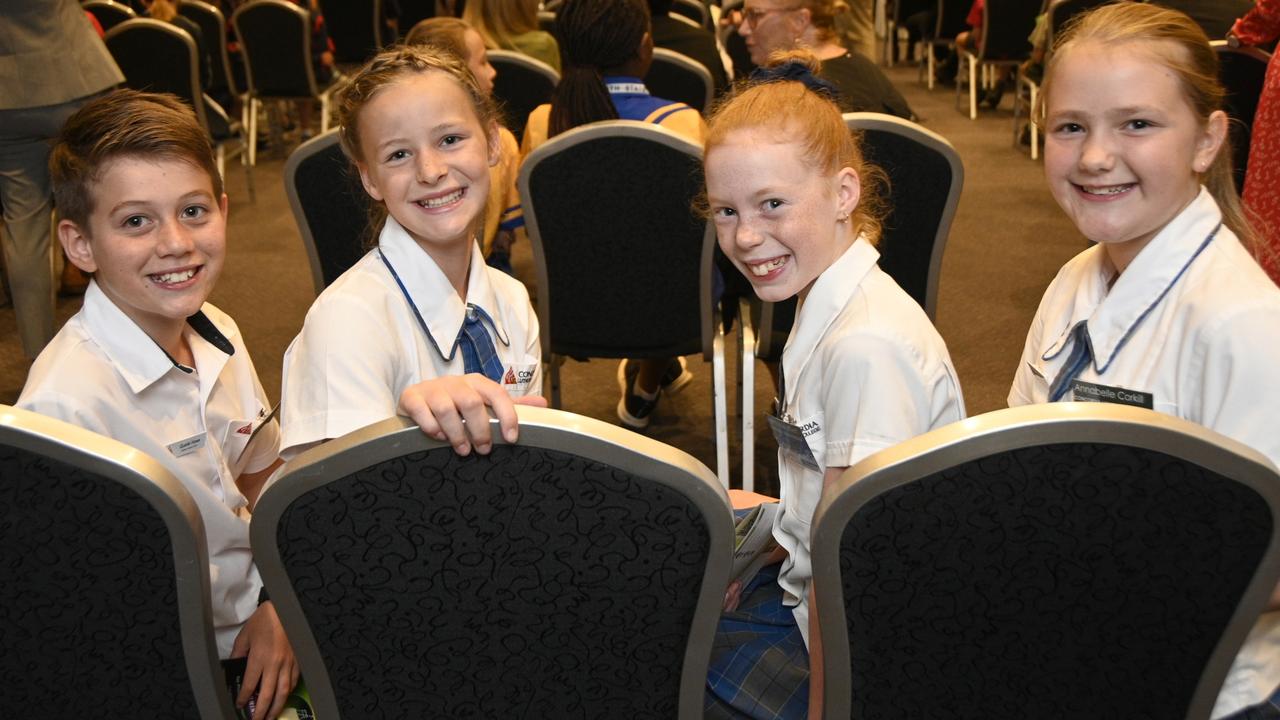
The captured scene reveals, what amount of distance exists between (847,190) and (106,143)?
3.33 feet

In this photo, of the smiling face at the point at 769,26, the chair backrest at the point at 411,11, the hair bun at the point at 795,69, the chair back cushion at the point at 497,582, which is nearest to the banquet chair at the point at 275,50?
the chair backrest at the point at 411,11

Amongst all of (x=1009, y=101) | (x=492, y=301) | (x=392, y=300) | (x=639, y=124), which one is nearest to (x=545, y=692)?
(x=392, y=300)

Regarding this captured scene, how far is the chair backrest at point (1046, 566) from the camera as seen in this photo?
0.94 m

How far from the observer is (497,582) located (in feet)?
3.41

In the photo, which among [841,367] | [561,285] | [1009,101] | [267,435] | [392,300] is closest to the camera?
[841,367]

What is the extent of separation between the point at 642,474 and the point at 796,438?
1.85ft

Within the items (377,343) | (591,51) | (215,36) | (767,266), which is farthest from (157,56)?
(767,266)

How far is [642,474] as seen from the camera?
3.19 feet

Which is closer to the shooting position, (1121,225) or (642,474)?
(642,474)

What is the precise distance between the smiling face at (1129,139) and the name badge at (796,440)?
0.45 metres

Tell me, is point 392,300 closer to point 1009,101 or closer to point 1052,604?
point 1052,604

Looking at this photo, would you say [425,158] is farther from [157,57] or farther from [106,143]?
[157,57]

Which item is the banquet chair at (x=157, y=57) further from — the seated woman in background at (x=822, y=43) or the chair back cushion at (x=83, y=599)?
the chair back cushion at (x=83, y=599)

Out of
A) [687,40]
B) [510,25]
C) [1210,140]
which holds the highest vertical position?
[1210,140]
